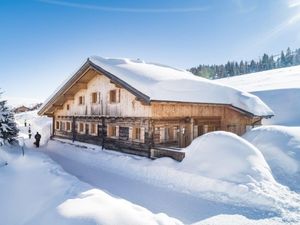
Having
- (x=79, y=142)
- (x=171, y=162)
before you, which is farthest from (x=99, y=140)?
(x=171, y=162)

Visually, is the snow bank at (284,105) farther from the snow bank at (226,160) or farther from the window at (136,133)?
the snow bank at (226,160)

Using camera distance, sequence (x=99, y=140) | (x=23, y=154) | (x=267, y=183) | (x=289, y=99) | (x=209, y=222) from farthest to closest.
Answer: (x=289, y=99)
(x=99, y=140)
(x=23, y=154)
(x=267, y=183)
(x=209, y=222)

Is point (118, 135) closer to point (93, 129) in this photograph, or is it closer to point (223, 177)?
point (93, 129)

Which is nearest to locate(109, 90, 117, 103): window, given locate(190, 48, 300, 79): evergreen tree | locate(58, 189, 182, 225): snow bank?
locate(58, 189, 182, 225): snow bank

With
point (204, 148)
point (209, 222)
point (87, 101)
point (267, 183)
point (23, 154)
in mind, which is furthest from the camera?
point (87, 101)

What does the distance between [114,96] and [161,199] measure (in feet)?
31.1

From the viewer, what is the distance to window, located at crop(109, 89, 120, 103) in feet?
57.8

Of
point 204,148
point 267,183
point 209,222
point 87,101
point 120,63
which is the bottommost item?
point 209,222

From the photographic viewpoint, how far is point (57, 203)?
830 cm

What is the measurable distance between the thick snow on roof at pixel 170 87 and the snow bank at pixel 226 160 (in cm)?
351

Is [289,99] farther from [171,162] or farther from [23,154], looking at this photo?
[23,154]

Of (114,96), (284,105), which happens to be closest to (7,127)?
(114,96)

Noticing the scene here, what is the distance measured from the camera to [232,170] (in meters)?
10.7

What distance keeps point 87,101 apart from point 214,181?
42.8 feet
